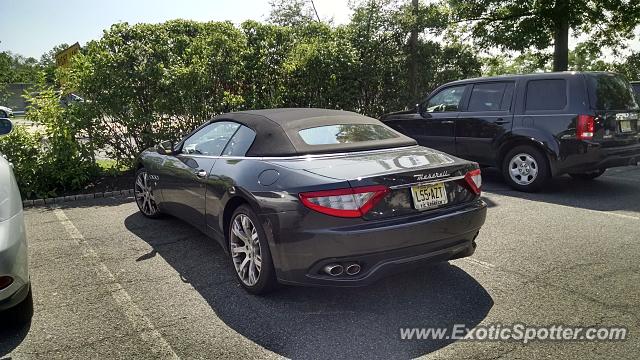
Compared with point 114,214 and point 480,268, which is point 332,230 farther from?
point 114,214

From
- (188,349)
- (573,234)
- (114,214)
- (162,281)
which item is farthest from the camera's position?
(114,214)

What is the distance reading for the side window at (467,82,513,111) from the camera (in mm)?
7273

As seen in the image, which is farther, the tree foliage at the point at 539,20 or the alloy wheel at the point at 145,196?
the tree foliage at the point at 539,20

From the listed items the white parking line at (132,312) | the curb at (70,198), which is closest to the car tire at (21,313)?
the white parking line at (132,312)

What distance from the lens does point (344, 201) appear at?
3020mm

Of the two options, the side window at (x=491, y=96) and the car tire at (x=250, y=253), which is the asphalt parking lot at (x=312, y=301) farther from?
the side window at (x=491, y=96)

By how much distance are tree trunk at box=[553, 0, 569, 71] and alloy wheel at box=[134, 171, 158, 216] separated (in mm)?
13761

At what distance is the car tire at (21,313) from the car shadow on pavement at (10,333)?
0.02 meters

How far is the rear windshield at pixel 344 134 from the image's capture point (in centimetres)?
386

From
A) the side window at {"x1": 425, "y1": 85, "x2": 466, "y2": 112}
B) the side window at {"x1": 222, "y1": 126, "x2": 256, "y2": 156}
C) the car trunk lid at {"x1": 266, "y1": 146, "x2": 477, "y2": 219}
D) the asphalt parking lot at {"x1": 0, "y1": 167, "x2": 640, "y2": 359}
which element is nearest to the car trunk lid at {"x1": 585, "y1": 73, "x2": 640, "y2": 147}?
the asphalt parking lot at {"x1": 0, "y1": 167, "x2": 640, "y2": 359}

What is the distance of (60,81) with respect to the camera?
8.01 m

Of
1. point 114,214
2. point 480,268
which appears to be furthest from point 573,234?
point 114,214

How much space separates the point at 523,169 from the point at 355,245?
500cm

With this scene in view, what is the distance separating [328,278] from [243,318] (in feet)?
2.18
